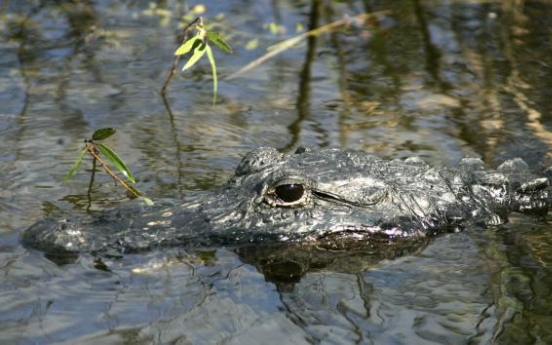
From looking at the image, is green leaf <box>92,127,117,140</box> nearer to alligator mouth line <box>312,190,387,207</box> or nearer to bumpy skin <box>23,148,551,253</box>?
bumpy skin <box>23,148,551,253</box>

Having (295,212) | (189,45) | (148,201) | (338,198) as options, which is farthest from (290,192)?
(189,45)

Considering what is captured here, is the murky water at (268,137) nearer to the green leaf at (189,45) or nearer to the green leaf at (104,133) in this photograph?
the green leaf at (104,133)

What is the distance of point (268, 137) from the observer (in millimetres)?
6719

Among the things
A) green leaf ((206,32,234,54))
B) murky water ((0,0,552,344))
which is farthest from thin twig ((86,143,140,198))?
green leaf ((206,32,234,54))

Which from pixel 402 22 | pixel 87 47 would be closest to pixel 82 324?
pixel 87 47

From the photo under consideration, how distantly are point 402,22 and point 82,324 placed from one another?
5329 mm

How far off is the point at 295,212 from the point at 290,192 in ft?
0.41

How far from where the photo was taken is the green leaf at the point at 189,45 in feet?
19.9

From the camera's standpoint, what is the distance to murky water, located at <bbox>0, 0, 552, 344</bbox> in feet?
14.8

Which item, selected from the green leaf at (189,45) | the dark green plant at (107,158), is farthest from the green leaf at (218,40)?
the dark green plant at (107,158)

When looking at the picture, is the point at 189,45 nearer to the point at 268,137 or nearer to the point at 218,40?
the point at 218,40

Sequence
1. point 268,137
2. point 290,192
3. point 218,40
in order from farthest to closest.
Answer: point 268,137
point 218,40
point 290,192

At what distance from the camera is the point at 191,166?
6188 mm

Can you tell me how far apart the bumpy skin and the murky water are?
0.35 ft
